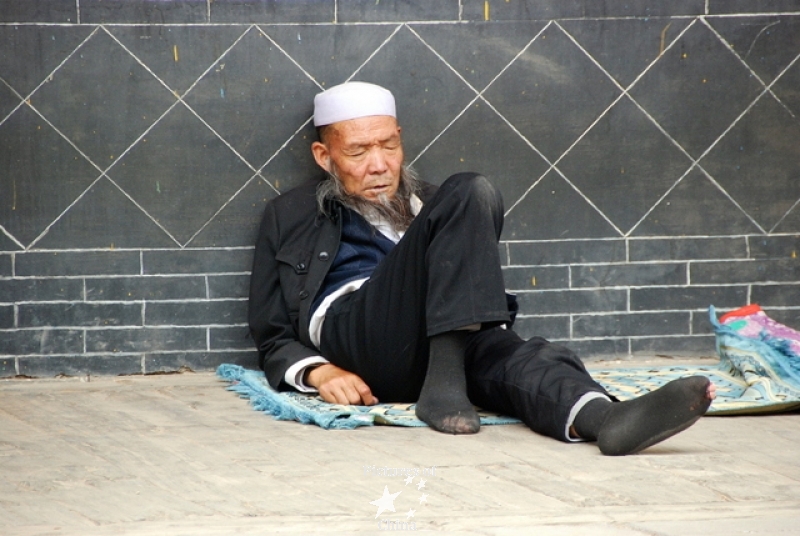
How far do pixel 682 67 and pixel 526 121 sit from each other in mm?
684

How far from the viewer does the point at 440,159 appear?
4348 mm

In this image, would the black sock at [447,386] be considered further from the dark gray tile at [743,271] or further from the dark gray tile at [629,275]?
the dark gray tile at [743,271]

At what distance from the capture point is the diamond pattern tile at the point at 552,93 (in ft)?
14.2

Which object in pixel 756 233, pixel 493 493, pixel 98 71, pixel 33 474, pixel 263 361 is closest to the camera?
pixel 493 493

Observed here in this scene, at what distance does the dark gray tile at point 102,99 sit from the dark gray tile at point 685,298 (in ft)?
6.87

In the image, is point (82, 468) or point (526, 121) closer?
point (82, 468)

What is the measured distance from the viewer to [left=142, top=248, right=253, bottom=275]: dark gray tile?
425cm

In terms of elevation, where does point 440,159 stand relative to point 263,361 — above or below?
above

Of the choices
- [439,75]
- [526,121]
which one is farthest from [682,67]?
[439,75]

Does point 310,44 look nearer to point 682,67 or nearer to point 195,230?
point 195,230

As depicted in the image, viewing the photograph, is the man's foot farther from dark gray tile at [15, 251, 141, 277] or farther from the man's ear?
dark gray tile at [15, 251, 141, 277]

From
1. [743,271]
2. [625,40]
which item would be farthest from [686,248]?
[625,40]

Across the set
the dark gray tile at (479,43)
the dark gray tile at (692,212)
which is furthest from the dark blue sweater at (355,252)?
the dark gray tile at (692,212)

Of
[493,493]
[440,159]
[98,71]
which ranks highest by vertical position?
[98,71]
